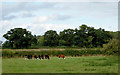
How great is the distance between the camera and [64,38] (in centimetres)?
9312

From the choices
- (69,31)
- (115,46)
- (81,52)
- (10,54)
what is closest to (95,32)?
(69,31)

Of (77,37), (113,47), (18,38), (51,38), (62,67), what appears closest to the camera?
(62,67)

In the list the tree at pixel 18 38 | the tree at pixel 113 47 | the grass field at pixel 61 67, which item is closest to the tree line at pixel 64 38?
the tree at pixel 18 38

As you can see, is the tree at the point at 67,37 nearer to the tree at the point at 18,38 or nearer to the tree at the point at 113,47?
the tree at the point at 18,38

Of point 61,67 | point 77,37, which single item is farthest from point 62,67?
point 77,37

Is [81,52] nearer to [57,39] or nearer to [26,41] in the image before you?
[26,41]

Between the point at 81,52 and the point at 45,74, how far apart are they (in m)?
36.8

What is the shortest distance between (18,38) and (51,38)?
1438 centimetres

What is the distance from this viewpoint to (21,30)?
83.8 metres

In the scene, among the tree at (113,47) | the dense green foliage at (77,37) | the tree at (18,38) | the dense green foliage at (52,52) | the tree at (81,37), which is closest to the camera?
the tree at (113,47)

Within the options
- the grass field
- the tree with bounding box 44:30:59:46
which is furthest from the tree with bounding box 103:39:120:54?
the tree with bounding box 44:30:59:46

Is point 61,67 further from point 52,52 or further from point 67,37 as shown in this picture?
point 67,37

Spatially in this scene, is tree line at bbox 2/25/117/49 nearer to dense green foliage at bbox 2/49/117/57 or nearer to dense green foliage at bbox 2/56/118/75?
dense green foliage at bbox 2/49/117/57

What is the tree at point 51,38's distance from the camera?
90431 mm
